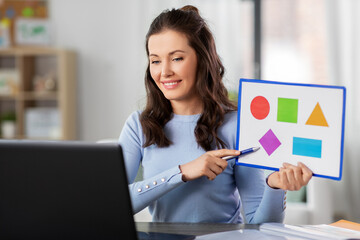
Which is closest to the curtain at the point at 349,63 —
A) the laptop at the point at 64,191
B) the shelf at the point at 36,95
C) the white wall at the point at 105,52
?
the white wall at the point at 105,52

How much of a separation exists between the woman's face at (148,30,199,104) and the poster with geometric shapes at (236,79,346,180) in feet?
0.80

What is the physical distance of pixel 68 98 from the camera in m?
4.11

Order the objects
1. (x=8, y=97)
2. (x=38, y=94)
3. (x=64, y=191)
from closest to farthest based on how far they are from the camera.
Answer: (x=64, y=191) < (x=38, y=94) < (x=8, y=97)

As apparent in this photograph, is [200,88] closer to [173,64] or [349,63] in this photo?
[173,64]

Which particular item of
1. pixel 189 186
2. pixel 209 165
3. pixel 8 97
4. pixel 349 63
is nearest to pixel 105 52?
pixel 8 97

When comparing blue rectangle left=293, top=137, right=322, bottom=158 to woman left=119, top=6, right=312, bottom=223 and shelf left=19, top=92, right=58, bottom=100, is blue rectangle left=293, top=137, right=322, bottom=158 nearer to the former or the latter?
woman left=119, top=6, right=312, bottom=223

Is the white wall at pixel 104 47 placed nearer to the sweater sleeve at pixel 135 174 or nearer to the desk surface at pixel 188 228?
the sweater sleeve at pixel 135 174

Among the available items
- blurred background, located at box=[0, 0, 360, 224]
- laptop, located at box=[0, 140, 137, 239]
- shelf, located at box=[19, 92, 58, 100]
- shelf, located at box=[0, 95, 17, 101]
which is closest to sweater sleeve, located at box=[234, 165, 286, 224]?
laptop, located at box=[0, 140, 137, 239]

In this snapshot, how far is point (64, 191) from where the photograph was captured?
803mm

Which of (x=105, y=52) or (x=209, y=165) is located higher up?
(x=105, y=52)

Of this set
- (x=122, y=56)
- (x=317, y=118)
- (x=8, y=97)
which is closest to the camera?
(x=317, y=118)

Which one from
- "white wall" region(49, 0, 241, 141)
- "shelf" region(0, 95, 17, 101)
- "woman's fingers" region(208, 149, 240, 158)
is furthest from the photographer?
"white wall" region(49, 0, 241, 141)

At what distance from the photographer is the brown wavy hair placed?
55.6 inches

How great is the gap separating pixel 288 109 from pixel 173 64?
405mm
